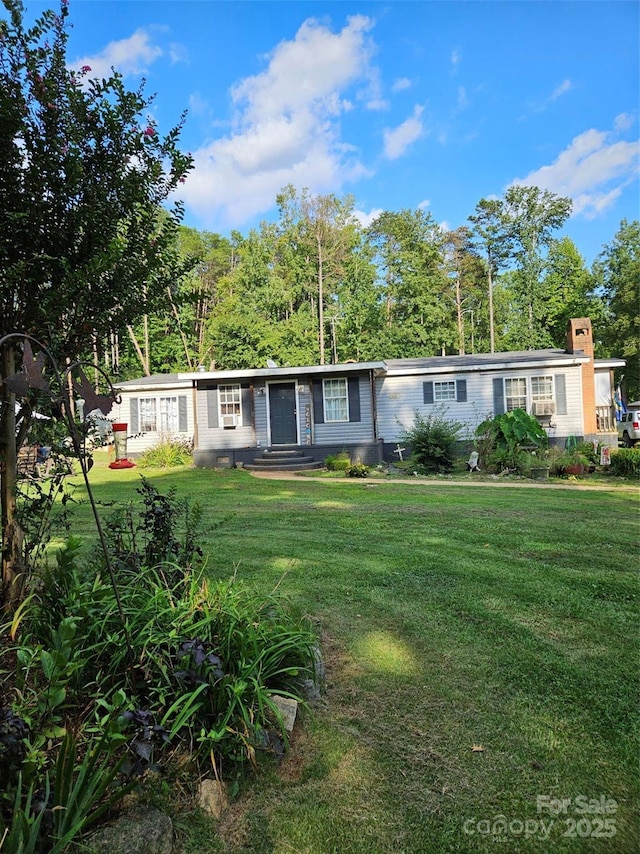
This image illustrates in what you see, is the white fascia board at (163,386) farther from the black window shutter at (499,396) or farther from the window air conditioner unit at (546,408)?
the window air conditioner unit at (546,408)

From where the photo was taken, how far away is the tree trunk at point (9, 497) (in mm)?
2227

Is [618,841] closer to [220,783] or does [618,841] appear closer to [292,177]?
[220,783]

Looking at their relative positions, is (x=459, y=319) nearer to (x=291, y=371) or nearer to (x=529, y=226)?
(x=529, y=226)

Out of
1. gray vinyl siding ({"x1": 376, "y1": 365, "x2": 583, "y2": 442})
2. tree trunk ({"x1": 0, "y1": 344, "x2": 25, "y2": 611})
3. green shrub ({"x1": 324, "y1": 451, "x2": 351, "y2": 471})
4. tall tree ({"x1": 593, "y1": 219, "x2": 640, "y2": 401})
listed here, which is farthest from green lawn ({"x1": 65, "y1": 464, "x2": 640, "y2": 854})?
tall tree ({"x1": 593, "y1": 219, "x2": 640, "y2": 401})

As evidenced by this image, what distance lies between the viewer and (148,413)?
16.2 metres

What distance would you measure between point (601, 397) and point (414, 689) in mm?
17257

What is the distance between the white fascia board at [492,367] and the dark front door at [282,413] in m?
3.17

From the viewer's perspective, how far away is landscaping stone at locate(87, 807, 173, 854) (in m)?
1.26

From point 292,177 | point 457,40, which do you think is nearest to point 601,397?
point 457,40

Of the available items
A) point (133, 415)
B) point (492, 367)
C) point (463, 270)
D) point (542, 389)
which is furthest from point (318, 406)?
point (463, 270)

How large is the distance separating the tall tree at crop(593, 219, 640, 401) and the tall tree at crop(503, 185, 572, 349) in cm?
387

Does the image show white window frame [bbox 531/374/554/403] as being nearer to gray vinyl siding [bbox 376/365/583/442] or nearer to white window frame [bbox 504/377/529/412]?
gray vinyl siding [bbox 376/365/583/442]

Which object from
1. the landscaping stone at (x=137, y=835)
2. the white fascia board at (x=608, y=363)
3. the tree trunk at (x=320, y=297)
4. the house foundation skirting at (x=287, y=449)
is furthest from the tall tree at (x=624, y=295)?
the landscaping stone at (x=137, y=835)

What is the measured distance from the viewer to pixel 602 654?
8.07 feet
